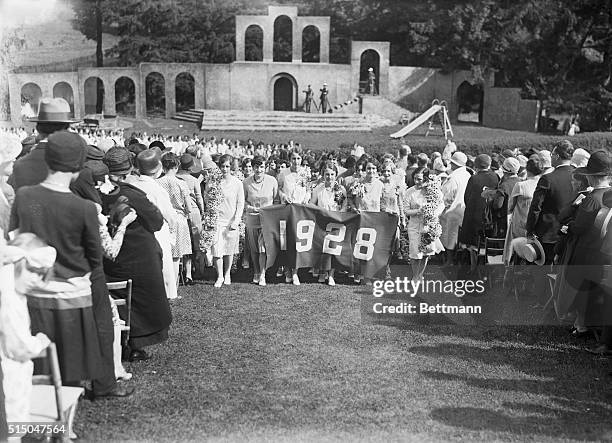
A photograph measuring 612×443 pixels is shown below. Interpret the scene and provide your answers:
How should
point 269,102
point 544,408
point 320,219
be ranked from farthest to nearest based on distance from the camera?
point 269,102 < point 320,219 < point 544,408

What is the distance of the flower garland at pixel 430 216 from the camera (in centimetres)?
971

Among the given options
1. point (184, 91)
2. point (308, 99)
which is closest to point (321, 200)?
point (308, 99)

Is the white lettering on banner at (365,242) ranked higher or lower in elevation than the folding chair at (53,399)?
lower

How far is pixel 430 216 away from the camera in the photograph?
31.9 feet

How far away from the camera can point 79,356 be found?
5.22 metres

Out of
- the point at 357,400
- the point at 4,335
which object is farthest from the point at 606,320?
the point at 4,335

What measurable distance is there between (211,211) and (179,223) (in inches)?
18.3

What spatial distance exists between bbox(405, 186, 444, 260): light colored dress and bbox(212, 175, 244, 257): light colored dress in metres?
2.34

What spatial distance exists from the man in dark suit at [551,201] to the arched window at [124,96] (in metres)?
45.2

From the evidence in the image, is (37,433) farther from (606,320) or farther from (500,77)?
(500,77)

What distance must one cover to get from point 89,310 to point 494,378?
375cm

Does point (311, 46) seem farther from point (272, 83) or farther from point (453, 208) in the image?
point (453, 208)

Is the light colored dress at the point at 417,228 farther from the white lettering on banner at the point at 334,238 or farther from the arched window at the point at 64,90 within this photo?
the arched window at the point at 64,90

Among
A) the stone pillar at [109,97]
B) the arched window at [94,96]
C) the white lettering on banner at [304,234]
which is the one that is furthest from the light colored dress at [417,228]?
the arched window at [94,96]
